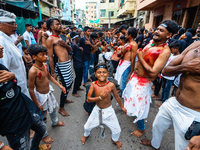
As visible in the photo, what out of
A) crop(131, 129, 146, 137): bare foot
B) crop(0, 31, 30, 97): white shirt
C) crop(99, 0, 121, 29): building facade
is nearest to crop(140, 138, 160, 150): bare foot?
crop(131, 129, 146, 137): bare foot

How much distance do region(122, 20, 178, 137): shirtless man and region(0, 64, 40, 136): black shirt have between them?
1.67m

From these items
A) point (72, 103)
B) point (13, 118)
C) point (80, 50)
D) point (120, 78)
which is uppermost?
point (80, 50)

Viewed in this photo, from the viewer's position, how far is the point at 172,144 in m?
2.08

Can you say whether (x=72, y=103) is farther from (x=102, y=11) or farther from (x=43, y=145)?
(x=102, y=11)

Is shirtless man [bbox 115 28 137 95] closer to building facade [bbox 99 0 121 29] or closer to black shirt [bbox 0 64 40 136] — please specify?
black shirt [bbox 0 64 40 136]

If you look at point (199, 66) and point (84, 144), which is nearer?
point (199, 66)

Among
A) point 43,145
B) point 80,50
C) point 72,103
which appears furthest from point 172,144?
point 80,50

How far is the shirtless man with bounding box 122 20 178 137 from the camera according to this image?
5.68 feet

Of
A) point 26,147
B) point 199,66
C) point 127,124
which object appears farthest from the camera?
point 127,124

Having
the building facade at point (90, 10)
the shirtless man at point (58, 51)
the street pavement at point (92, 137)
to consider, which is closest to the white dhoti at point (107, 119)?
the street pavement at point (92, 137)

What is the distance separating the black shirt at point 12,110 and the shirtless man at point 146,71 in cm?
167

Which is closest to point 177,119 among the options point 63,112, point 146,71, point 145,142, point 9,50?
point 146,71

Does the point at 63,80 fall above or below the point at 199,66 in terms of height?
below

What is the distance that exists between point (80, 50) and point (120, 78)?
161 cm
